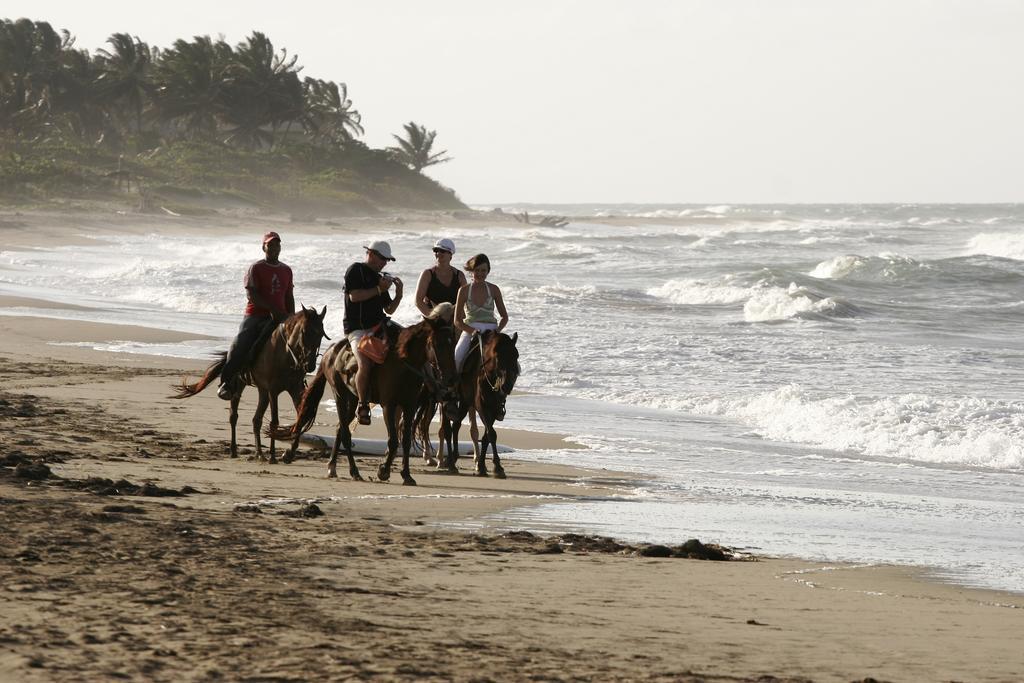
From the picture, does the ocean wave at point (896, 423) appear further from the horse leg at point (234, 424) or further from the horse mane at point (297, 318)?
the horse leg at point (234, 424)

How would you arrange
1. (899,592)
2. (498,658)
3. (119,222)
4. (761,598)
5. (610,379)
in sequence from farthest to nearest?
(119,222)
(610,379)
(899,592)
(761,598)
(498,658)

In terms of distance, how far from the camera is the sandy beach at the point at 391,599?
4.96 metres

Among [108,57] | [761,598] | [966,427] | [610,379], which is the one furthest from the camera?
[108,57]

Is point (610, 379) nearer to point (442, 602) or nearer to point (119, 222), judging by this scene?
point (442, 602)

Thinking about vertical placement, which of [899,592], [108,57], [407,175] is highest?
[108,57]

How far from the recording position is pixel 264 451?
11969 mm

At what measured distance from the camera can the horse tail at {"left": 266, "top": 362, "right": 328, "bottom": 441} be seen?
1123cm

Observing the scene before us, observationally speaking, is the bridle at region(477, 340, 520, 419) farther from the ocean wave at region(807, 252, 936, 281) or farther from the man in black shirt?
the ocean wave at region(807, 252, 936, 281)

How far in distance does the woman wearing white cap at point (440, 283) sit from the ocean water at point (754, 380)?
1928mm

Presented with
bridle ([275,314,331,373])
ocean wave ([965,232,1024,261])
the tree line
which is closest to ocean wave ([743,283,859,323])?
bridle ([275,314,331,373])

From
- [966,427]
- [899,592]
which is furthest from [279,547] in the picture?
[966,427]

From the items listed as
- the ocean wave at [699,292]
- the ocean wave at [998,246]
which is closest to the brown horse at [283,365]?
the ocean wave at [699,292]

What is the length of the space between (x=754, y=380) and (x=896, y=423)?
151 inches

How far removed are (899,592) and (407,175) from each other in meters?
96.1
